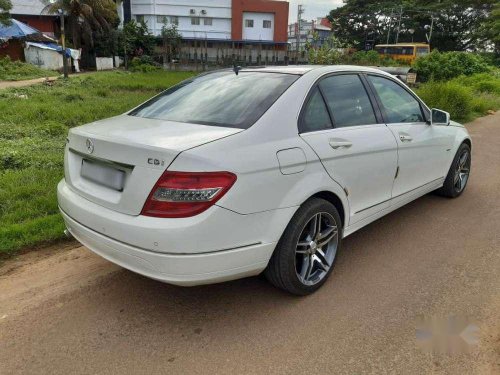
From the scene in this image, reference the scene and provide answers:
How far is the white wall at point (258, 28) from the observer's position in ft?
162

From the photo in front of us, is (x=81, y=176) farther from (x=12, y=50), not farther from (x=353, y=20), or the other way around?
(x=353, y=20)

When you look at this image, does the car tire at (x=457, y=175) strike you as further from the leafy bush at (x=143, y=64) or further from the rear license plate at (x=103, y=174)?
the leafy bush at (x=143, y=64)

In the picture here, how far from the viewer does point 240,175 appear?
2572 millimetres

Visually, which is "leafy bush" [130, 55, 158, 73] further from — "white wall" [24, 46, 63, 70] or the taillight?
the taillight

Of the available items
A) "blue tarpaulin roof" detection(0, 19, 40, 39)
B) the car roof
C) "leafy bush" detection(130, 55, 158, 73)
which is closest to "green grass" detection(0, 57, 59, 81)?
"blue tarpaulin roof" detection(0, 19, 40, 39)

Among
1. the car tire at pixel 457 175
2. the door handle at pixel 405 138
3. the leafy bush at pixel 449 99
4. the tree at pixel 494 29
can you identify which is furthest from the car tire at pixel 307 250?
the tree at pixel 494 29

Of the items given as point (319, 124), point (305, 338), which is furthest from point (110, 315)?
point (319, 124)

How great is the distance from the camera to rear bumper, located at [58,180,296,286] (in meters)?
2.49

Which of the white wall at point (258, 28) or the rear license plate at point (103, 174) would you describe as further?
the white wall at point (258, 28)

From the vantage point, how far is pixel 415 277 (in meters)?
3.51

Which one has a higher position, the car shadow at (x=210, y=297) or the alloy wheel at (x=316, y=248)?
the alloy wheel at (x=316, y=248)

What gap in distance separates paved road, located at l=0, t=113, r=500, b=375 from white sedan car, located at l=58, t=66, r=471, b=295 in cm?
33

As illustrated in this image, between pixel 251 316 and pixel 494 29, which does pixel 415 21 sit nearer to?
pixel 494 29

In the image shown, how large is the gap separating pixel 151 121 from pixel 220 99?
535 mm
